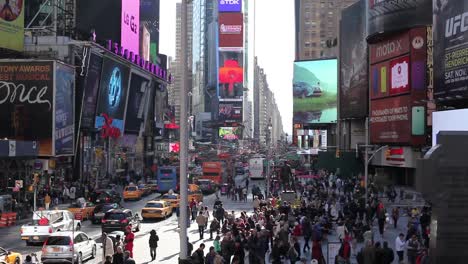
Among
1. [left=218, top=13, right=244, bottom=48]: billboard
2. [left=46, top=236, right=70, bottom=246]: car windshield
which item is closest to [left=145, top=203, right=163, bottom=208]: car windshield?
[left=46, top=236, right=70, bottom=246]: car windshield

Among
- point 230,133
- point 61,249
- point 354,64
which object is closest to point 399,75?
point 354,64

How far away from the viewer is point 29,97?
177 feet

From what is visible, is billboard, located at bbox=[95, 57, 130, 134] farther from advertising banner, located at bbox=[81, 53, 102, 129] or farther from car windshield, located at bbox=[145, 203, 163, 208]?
car windshield, located at bbox=[145, 203, 163, 208]

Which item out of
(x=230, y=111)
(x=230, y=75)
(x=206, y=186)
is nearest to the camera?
(x=206, y=186)

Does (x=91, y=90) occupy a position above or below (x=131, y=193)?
above

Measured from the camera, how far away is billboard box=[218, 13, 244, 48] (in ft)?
Answer: 544

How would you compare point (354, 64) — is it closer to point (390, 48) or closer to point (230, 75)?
point (390, 48)

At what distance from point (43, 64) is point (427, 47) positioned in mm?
33844

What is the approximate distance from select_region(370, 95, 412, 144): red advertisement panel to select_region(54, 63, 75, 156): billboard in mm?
30451

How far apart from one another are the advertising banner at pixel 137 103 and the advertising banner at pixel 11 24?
25966 millimetres

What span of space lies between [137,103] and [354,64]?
28.2 meters

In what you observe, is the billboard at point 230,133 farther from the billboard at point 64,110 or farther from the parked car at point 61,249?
the parked car at point 61,249

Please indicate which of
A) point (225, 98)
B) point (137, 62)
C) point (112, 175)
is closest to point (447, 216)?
point (112, 175)

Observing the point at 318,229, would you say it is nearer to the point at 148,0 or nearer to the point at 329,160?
the point at 329,160
